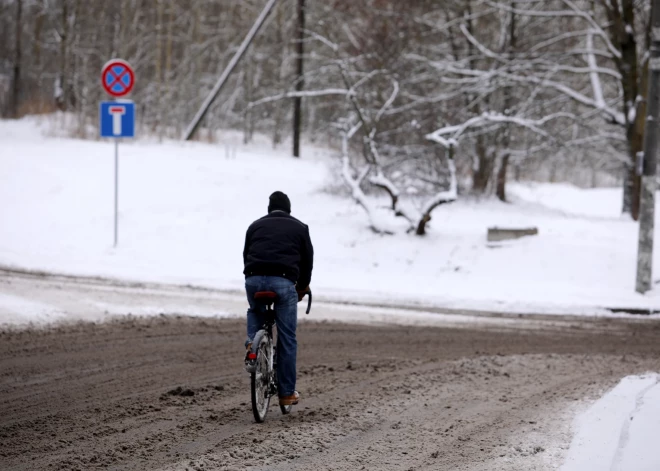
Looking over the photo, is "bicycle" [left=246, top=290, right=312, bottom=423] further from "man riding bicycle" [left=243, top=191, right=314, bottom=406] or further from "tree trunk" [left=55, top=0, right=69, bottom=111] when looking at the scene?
"tree trunk" [left=55, top=0, right=69, bottom=111]

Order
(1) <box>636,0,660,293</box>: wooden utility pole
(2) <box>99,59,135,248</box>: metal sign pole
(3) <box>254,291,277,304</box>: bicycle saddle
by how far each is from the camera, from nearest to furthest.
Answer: (3) <box>254,291,277,304</box>: bicycle saddle, (1) <box>636,0,660,293</box>: wooden utility pole, (2) <box>99,59,135,248</box>: metal sign pole

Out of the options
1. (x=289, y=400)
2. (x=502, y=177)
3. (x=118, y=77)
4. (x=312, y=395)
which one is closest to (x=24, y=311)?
(x=312, y=395)

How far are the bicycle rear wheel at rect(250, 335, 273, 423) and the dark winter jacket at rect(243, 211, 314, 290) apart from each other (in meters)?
0.57

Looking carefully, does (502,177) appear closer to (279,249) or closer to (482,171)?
(482,171)

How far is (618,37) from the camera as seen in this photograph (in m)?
21.2

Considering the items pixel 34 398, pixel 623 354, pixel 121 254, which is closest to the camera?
pixel 34 398

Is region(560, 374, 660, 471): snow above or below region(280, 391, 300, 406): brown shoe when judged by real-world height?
below

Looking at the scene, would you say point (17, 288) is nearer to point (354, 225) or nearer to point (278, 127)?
point (354, 225)

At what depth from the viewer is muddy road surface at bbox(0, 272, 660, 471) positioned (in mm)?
6219

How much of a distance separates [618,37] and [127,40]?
91.5ft

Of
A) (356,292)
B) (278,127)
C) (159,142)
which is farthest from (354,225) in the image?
(278,127)

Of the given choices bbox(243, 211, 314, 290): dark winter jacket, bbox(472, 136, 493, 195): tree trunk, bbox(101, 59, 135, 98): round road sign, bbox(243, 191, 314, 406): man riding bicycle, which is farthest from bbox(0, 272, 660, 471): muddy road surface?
bbox(472, 136, 493, 195): tree trunk

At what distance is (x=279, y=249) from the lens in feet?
23.5

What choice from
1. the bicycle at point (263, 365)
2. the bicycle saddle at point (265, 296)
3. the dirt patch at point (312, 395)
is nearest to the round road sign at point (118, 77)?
the dirt patch at point (312, 395)
